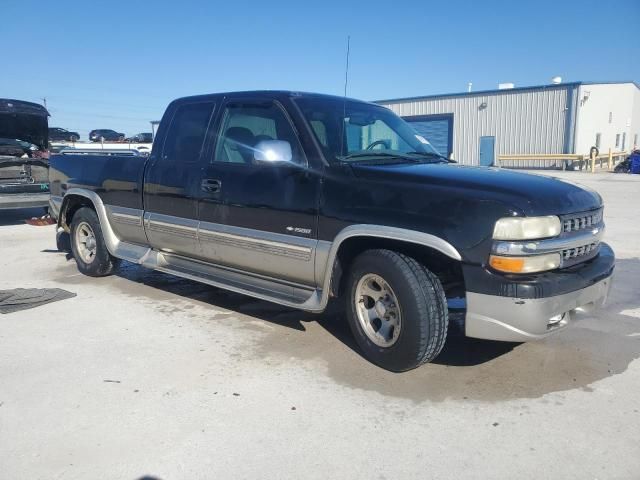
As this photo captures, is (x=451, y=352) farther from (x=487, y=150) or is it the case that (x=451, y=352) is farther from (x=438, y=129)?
(x=438, y=129)

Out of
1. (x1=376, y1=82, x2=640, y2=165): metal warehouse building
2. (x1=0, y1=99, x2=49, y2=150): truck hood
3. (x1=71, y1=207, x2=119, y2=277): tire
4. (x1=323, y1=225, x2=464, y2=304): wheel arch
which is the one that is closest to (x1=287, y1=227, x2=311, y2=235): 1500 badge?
(x1=323, y1=225, x2=464, y2=304): wheel arch

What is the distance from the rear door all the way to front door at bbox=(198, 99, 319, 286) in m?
0.17

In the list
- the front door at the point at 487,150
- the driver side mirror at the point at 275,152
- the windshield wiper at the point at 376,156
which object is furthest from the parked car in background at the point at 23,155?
the front door at the point at 487,150

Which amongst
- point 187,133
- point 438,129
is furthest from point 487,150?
point 187,133

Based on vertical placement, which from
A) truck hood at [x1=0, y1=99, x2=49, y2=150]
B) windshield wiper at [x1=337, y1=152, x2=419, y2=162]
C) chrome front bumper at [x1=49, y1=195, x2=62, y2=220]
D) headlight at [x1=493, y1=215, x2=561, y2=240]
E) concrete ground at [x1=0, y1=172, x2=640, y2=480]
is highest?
truck hood at [x1=0, y1=99, x2=49, y2=150]

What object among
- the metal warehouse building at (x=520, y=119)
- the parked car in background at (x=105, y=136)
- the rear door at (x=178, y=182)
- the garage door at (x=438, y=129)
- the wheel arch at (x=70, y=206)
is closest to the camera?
the rear door at (x=178, y=182)

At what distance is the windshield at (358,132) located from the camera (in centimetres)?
423

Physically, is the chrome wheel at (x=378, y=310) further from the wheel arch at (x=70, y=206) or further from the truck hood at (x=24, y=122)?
the truck hood at (x=24, y=122)

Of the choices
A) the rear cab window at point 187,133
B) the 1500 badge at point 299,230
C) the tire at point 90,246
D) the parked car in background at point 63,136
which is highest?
the parked car in background at point 63,136

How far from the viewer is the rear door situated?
4.92 metres

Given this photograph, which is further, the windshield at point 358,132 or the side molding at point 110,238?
the side molding at point 110,238

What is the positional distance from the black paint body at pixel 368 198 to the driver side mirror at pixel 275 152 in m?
0.08

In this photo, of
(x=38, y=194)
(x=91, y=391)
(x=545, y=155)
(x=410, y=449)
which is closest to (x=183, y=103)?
(x=91, y=391)

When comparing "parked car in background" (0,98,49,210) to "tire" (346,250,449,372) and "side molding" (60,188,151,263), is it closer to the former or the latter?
"side molding" (60,188,151,263)
